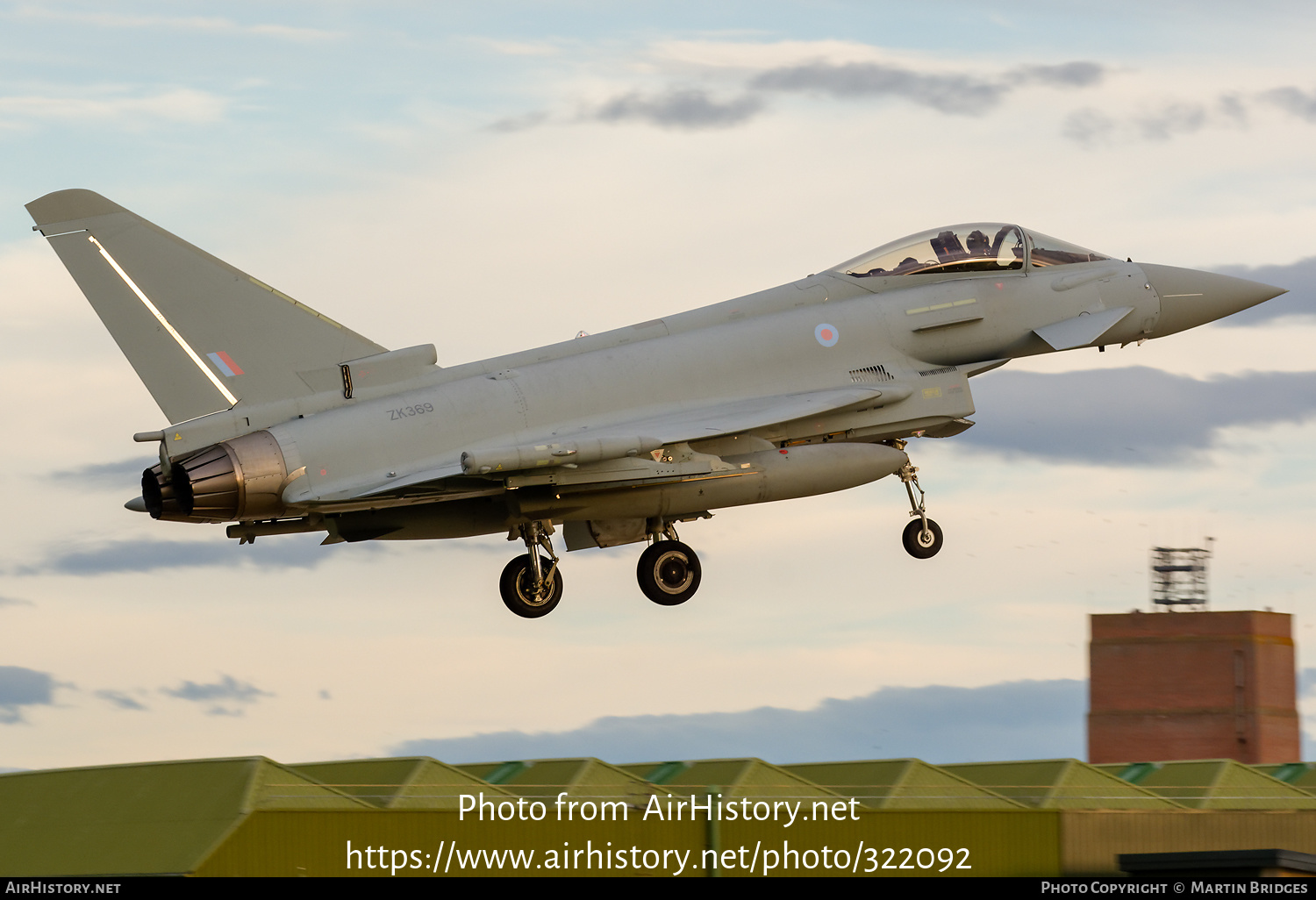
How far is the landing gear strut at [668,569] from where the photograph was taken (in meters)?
26.6

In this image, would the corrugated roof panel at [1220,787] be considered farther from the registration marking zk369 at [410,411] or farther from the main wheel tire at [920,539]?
the registration marking zk369 at [410,411]

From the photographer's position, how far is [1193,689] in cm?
5966

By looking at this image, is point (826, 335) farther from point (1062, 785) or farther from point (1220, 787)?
point (1220, 787)

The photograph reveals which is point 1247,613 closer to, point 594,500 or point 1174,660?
point 1174,660

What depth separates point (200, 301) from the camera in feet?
81.0

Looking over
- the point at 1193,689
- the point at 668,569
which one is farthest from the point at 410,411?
the point at 1193,689

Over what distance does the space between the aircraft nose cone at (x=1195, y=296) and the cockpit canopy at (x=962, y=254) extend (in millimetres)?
1364

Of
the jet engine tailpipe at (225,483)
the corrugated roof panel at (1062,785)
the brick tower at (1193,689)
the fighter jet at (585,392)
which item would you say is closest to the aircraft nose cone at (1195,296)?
the fighter jet at (585,392)

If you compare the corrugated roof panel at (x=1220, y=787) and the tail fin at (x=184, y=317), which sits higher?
the tail fin at (x=184, y=317)

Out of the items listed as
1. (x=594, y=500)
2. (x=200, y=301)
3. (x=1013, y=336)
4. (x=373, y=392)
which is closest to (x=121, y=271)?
(x=200, y=301)

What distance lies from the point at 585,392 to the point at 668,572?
3.25 meters

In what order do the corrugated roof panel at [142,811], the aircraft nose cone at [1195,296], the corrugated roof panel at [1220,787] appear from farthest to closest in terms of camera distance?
the corrugated roof panel at [1220,787] → the aircraft nose cone at [1195,296] → the corrugated roof panel at [142,811]
